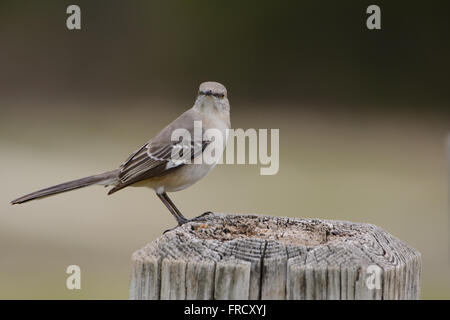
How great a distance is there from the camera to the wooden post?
2559 mm

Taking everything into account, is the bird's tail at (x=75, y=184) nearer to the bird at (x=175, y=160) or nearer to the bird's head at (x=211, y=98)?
the bird at (x=175, y=160)

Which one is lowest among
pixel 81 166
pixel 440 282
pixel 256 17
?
pixel 440 282

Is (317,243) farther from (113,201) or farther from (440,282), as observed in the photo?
(113,201)

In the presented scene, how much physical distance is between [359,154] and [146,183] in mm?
8249

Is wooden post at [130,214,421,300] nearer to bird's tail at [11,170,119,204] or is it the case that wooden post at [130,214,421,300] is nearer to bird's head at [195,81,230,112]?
bird's tail at [11,170,119,204]

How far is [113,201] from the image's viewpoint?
10.9 meters

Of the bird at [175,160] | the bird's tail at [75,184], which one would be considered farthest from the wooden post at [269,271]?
the bird's tail at [75,184]

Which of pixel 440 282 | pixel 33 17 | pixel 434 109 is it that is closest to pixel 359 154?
pixel 434 109

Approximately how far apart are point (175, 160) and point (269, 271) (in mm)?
1923

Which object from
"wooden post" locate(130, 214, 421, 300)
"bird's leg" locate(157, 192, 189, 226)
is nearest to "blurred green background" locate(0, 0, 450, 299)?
"bird's leg" locate(157, 192, 189, 226)

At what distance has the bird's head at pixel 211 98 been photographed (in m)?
4.71

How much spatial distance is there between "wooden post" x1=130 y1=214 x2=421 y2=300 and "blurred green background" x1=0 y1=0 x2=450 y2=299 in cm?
796

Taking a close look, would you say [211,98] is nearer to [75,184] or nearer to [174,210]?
[174,210]
